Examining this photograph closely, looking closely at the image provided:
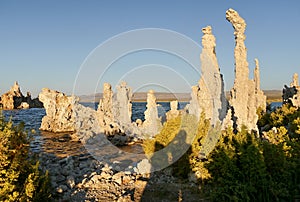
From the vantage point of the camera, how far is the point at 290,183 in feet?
33.2

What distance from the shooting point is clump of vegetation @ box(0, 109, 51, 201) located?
721cm

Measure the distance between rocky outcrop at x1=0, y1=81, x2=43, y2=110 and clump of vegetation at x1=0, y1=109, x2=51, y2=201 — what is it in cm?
10600

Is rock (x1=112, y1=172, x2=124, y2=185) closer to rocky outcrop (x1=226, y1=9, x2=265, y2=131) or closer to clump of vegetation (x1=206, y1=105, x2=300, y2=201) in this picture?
clump of vegetation (x1=206, y1=105, x2=300, y2=201)

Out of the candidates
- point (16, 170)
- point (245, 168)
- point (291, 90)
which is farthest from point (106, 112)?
point (16, 170)

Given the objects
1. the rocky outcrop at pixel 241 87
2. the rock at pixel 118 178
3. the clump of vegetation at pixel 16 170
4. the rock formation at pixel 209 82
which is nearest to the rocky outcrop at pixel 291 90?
the rock formation at pixel 209 82

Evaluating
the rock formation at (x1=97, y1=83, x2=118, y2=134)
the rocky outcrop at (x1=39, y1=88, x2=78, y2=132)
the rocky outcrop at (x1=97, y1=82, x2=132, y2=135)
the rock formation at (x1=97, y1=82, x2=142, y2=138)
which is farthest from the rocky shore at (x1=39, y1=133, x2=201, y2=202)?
the rocky outcrop at (x1=39, y1=88, x2=78, y2=132)

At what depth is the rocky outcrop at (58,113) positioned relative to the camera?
4119 cm

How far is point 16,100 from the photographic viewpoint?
404 feet

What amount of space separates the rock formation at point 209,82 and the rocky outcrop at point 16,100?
9926 cm

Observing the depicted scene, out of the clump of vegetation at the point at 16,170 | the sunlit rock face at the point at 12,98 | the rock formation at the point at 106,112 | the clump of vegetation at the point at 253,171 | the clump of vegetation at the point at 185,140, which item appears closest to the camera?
the clump of vegetation at the point at 16,170

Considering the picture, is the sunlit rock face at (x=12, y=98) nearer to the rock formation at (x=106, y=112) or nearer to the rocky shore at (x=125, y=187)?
the rock formation at (x=106, y=112)

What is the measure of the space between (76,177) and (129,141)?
1565 centimetres

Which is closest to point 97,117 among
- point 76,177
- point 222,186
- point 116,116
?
point 116,116

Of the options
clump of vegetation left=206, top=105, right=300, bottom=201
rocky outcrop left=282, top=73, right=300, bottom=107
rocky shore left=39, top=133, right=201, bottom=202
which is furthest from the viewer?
rocky outcrop left=282, top=73, right=300, bottom=107
